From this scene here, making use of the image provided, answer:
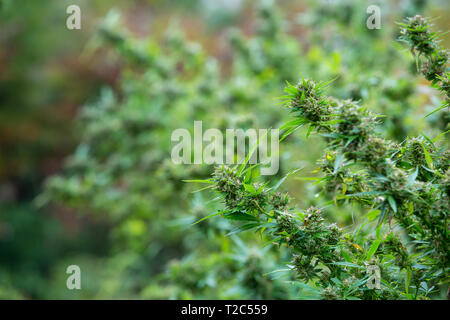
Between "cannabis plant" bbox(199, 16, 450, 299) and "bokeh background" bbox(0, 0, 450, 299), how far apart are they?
10 centimetres

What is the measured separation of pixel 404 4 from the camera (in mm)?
2320

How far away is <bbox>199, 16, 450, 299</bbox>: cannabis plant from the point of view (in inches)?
31.1

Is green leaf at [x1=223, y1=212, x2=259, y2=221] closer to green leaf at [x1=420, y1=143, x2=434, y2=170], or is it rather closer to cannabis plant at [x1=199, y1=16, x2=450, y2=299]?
cannabis plant at [x1=199, y1=16, x2=450, y2=299]

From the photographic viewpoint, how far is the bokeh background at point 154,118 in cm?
190

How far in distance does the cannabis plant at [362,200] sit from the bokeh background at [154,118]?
0.34ft

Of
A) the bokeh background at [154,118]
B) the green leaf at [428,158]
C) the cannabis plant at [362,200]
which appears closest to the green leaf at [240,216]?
the cannabis plant at [362,200]

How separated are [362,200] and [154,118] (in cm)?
202

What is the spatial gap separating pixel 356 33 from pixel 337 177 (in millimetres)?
2141

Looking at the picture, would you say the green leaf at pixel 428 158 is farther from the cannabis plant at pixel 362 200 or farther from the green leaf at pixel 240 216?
the green leaf at pixel 240 216

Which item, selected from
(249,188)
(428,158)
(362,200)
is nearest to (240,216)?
(249,188)

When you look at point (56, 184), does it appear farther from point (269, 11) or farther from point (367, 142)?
point (367, 142)

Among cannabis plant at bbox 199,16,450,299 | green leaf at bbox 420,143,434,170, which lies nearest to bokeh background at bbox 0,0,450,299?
cannabis plant at bbox 199,16,450,299

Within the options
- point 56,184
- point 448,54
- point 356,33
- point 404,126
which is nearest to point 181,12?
point 356,33

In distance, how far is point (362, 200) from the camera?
931 mm
